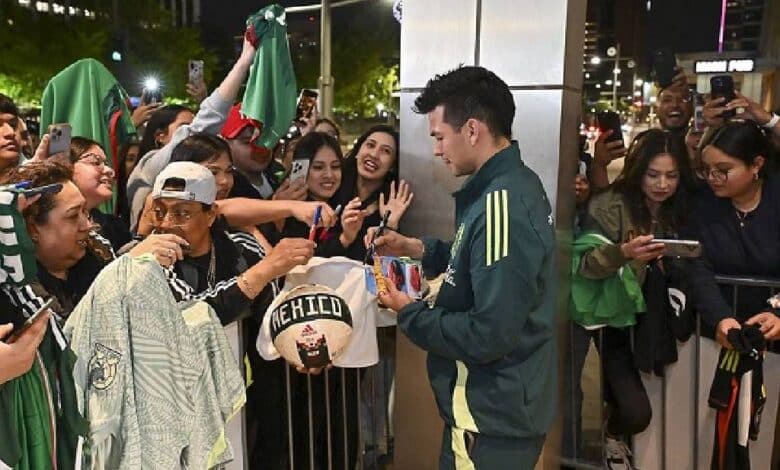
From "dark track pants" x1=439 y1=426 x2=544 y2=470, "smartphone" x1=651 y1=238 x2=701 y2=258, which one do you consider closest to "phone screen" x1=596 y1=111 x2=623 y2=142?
"smartphone" x1=651 y1=238 x2=701 y2=258

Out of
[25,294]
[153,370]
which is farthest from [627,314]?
[25,294]

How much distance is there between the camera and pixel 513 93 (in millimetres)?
3027

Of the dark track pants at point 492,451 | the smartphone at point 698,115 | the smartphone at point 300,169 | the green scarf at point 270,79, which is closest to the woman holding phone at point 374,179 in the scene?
the smartphone at point 300,169

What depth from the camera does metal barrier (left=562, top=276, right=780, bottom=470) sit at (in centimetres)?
327

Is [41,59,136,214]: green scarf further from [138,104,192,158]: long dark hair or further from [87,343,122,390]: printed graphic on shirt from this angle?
[87,343,122,390]: printed graphic on shirt

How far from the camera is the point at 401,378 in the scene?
3500mm

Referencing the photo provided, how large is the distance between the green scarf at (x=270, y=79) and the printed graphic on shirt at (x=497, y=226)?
1.51m

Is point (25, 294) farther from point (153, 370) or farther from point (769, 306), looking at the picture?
point (769, 306)

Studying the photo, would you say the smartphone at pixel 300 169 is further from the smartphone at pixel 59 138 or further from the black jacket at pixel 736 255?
the black jacket at pixel 736 255

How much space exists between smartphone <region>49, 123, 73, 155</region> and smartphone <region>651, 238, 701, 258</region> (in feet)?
8.22

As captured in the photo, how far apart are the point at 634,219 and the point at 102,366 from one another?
235 cm

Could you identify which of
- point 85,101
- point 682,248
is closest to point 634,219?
point 682,248

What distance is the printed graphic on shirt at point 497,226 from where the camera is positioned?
2.18 meters

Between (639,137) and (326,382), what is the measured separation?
5.87 feet
